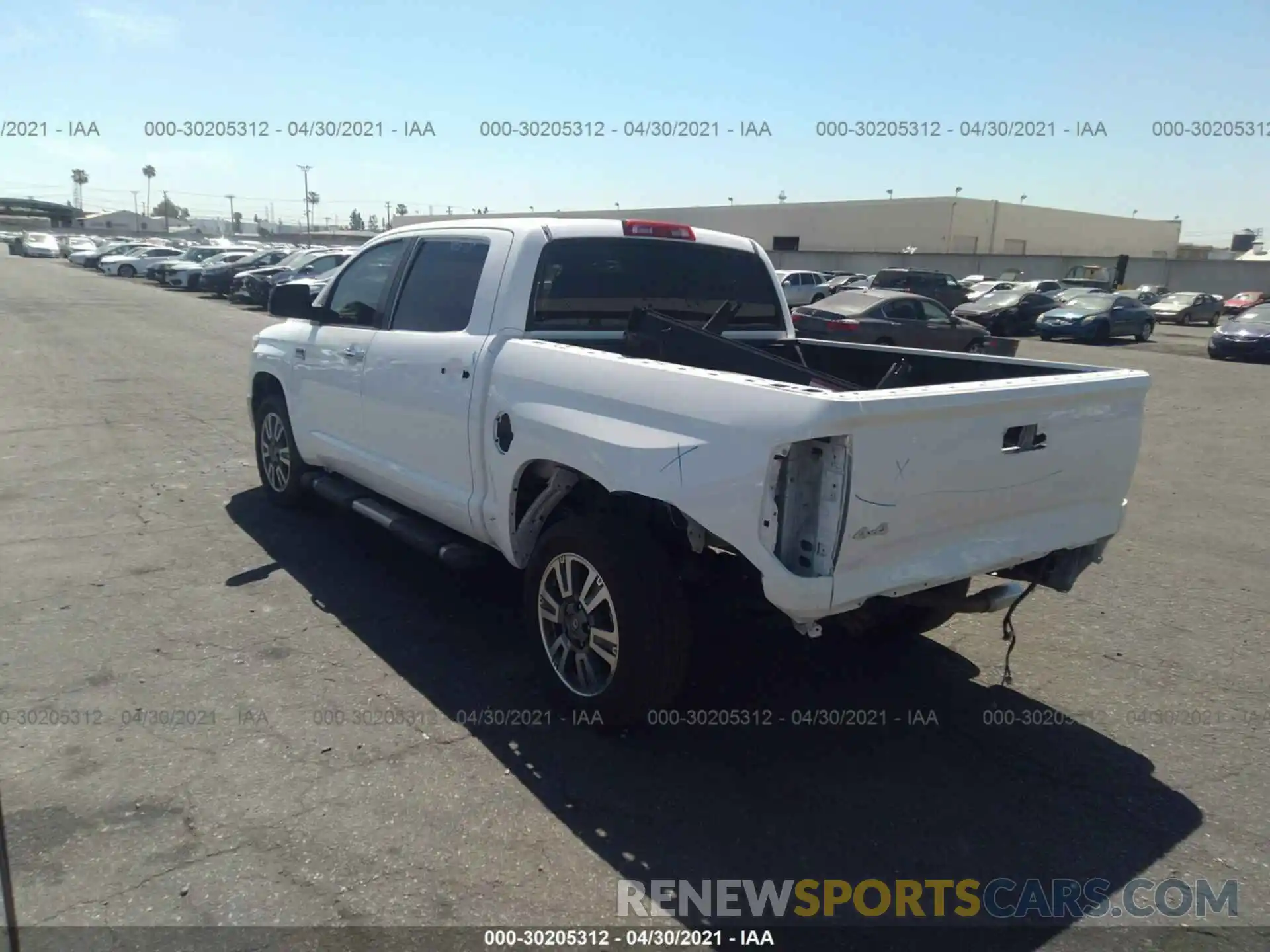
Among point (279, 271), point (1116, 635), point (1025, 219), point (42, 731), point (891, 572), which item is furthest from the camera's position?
point (1025, 219)

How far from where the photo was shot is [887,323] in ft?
56.2

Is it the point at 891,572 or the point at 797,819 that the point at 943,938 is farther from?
the point at 891,572

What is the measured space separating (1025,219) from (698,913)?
266ft

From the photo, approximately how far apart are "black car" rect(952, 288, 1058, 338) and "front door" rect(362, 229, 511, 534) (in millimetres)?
25741

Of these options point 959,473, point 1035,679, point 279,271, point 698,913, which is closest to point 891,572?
point 959,473

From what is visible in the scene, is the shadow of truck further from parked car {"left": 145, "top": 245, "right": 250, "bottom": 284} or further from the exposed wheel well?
parked car {"left": 145, "top": 245, "right": 250, "bottom": 284}

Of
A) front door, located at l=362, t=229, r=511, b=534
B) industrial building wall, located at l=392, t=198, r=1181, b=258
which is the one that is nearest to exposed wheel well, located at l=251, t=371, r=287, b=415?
front door, located at l=362, t=229, r=511, b=534

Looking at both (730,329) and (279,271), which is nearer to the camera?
(730,329)

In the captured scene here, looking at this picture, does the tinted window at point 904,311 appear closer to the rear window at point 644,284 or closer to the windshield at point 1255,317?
the windshield at point 1255,317

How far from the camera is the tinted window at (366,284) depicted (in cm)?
543

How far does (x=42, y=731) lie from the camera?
12.4ft

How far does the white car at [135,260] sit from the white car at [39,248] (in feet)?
76.6

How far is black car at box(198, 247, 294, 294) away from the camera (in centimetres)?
3162

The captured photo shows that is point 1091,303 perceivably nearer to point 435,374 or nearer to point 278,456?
point 278,456
